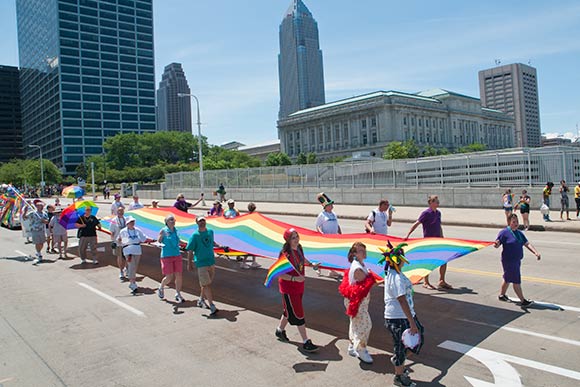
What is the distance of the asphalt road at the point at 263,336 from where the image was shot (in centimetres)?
582

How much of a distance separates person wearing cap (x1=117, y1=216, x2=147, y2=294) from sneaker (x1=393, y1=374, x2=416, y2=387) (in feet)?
23.2

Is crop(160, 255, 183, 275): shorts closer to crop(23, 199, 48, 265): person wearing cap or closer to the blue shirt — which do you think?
the blue shirt

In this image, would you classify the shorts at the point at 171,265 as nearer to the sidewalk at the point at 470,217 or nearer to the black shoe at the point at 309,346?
the black shoe at the point at 309,346

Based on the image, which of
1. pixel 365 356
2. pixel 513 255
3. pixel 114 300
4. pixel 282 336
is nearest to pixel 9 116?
pixel 114 300

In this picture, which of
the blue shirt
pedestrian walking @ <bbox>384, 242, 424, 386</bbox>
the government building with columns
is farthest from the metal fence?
the government building with columns

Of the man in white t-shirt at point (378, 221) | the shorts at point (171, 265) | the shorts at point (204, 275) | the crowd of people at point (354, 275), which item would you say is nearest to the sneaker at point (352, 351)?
the crowd of people at point (354, 275)

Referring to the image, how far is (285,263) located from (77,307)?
537 centimetres

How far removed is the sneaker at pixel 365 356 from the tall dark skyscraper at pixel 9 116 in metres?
219

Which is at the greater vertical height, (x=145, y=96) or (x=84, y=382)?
(x=145, y=96)

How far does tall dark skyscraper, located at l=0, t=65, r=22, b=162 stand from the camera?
192 meters

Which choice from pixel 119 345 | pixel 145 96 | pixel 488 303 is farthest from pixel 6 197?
pixel 145 96

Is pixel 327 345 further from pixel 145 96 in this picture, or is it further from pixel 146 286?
pixel 145 96

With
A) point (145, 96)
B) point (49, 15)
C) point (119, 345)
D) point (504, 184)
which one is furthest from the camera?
point (145, 96)

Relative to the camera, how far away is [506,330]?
697 cm
